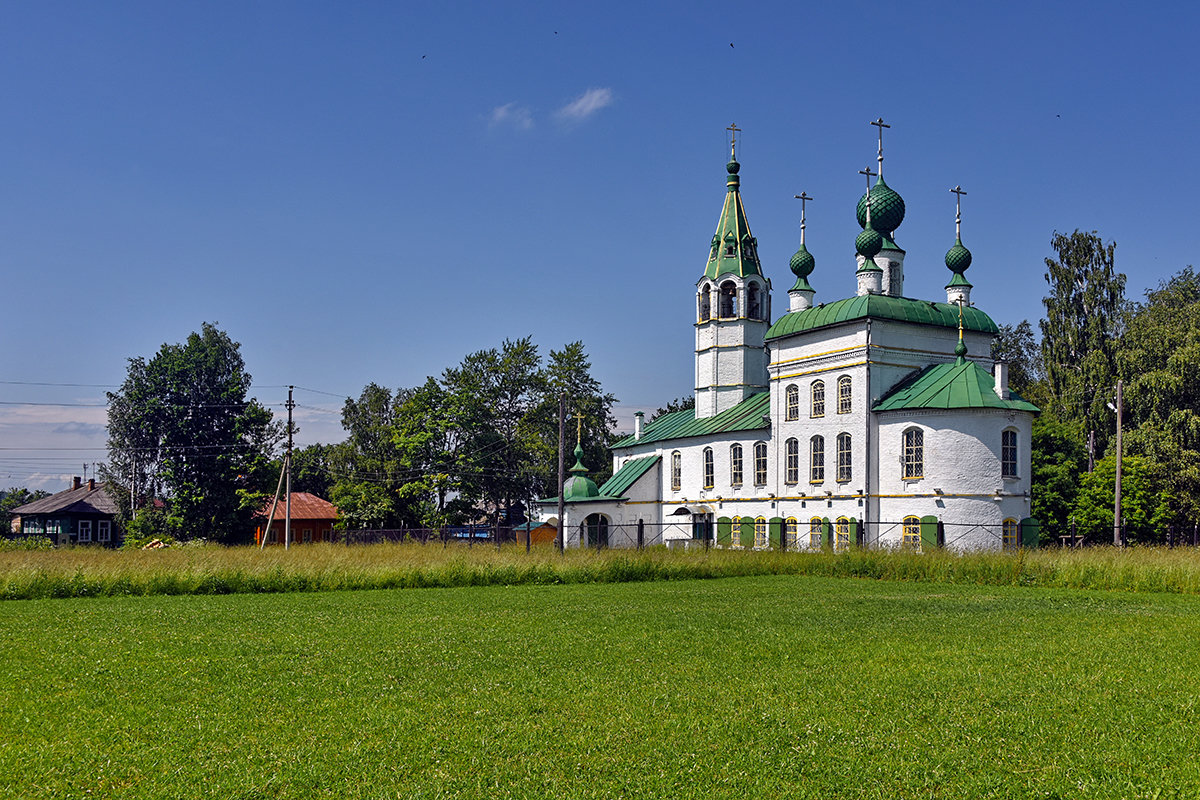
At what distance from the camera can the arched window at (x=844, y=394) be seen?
40.8 metres

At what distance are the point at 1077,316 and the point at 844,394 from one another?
65.1 ft

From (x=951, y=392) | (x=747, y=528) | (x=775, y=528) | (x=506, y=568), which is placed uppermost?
(x=951, y=392)

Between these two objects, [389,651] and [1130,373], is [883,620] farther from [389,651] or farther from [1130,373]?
[1130,373]

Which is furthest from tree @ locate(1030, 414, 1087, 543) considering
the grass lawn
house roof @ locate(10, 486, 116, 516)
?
house roof @ locate(10, 486, 116, 516)

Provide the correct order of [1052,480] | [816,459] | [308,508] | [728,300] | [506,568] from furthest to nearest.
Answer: [308,508] < [728,300] < [1052,480] < [816,459] < [506,568]

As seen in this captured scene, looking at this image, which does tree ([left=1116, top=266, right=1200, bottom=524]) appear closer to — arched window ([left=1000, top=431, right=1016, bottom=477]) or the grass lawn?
arched window ([left=1000, top=431, right=1016, bottom=477])

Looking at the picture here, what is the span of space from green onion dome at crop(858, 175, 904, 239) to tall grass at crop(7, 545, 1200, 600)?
1891 centimetres

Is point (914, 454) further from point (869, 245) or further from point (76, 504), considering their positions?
point (76, 504)

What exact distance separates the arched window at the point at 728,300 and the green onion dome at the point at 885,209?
909 cm

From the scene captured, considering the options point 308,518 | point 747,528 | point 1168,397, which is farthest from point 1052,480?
point 308,518

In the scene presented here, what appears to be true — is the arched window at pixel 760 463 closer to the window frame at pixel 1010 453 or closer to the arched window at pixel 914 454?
the arched window at pixel 914 454

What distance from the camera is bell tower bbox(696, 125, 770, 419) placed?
51.9 meters

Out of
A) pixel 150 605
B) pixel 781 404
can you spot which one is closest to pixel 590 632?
pixel 150 605

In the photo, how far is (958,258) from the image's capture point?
4447 centimetres
